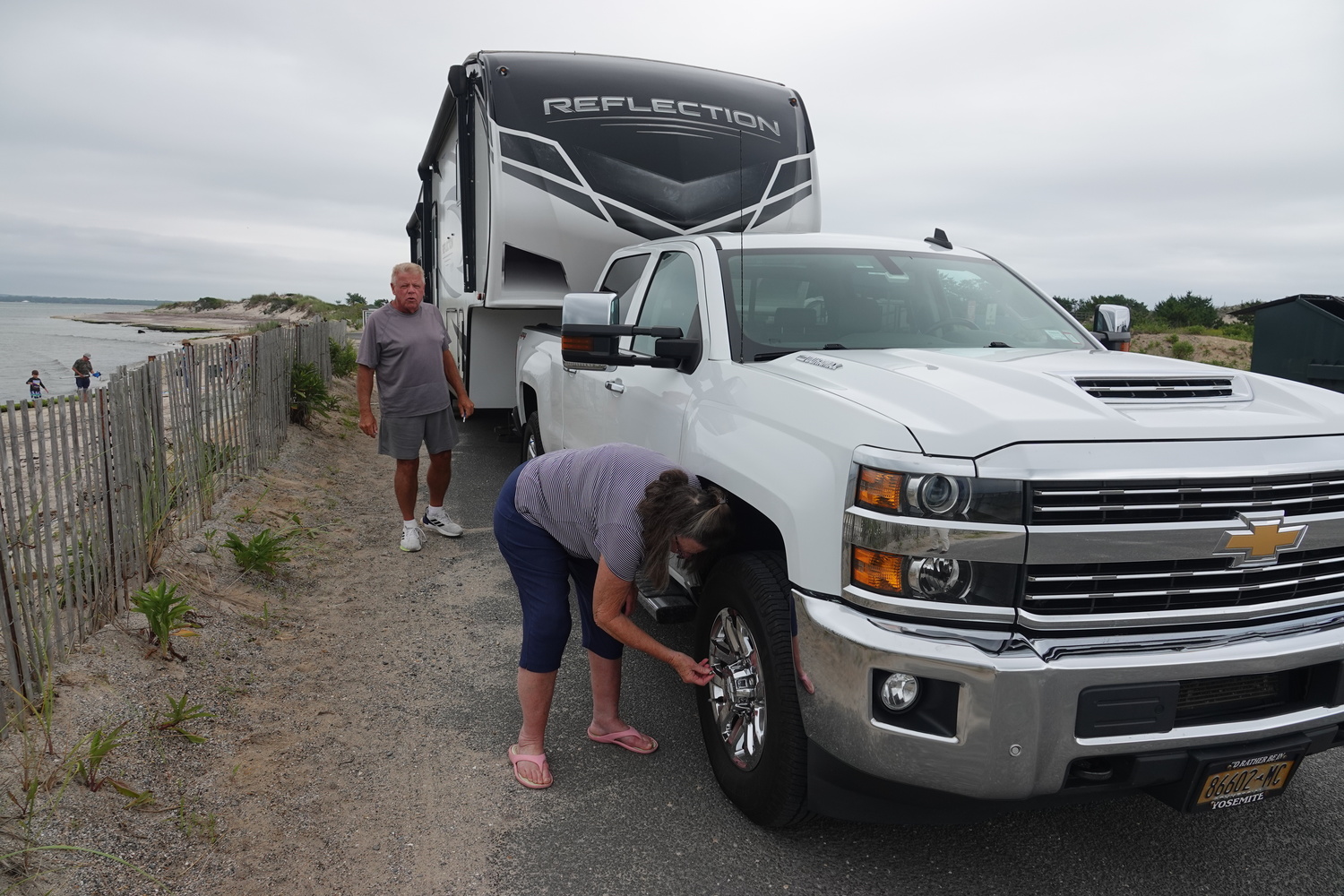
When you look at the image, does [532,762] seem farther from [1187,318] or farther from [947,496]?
[1187,318]

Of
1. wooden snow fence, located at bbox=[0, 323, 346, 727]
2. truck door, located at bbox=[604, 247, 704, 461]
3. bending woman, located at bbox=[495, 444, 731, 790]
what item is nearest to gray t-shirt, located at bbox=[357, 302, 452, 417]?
wooden snow fence, located at bbox=[0, 323, 346, 727]

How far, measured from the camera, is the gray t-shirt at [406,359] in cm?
625

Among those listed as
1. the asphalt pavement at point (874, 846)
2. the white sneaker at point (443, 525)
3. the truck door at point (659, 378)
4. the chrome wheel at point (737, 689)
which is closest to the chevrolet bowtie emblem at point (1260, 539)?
the asphalt pavement at point (874, 846)

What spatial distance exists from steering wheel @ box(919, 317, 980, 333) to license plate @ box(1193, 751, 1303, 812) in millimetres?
2068

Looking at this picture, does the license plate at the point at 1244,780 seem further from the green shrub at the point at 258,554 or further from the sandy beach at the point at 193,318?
the sandy beach at the point at 193,318

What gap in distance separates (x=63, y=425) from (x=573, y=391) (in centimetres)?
Result: 247

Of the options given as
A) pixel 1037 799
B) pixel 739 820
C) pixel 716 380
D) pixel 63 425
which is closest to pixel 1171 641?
pixel 1037 799

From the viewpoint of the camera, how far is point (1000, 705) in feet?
7.55

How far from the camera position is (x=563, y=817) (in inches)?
125

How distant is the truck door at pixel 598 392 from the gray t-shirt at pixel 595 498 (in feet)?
3.72

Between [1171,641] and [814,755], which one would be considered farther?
[814,755]

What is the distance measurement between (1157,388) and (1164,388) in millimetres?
24

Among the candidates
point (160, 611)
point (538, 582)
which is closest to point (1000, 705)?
point (538, 582)

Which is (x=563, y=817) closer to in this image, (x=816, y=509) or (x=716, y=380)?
(x=816, y=509)
